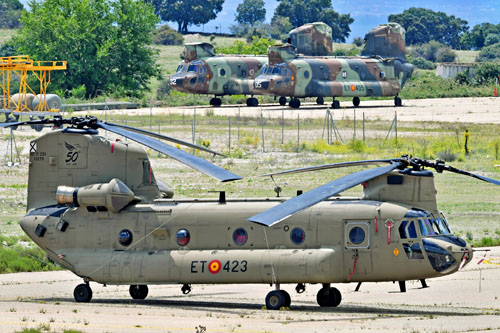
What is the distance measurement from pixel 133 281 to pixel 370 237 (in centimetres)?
460

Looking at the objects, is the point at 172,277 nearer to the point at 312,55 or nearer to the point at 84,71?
the point at 312,55

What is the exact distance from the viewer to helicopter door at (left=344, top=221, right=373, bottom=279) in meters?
17.8

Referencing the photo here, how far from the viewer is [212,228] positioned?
18.6 metres

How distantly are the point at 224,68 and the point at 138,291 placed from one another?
5373cm

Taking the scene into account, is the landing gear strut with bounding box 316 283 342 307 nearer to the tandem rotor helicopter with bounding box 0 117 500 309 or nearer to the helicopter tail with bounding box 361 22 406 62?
the tandem rotor helicopter with bounding box 0 117 500 309

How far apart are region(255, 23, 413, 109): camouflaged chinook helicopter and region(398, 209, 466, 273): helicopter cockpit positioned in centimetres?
4968

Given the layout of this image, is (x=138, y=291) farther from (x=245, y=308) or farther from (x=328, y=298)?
(x=328, y=298)

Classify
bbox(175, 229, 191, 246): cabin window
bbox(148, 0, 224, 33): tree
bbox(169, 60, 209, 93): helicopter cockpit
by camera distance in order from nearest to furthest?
bbox(175, 229, 191, 246): cabin window
bbox(169, 60, 209, 93): helicopter cockpit
bbox(148, 0, 224, 33): tree

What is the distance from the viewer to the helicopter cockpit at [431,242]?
684 inches

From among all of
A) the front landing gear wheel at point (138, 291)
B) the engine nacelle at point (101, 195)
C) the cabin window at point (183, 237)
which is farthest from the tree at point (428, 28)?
the cabin window at point (183, 237)

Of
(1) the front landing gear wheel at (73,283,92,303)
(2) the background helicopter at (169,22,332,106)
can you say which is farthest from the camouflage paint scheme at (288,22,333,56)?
(1) the front landing gear wheel at (73,283,92,303)

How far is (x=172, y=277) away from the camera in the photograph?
18.5m

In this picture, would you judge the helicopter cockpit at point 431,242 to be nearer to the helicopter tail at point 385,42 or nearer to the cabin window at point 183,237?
the cabin window at point 183,237

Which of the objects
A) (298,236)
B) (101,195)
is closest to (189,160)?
(101,195)
